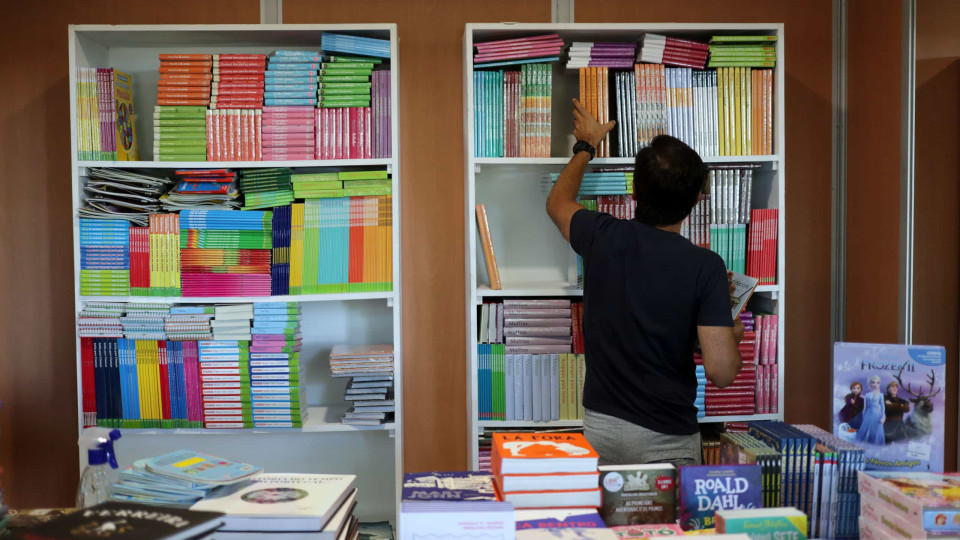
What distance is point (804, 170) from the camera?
3.42m

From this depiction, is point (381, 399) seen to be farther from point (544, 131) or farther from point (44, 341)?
point (44, 341)

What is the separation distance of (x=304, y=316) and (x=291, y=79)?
1072 millimetres

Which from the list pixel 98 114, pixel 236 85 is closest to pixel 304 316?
pixel 236 85

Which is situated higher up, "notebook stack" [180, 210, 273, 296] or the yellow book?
the yellow book

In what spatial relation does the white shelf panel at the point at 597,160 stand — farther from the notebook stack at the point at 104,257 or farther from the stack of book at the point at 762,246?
the notebook stack at the point at 104,257

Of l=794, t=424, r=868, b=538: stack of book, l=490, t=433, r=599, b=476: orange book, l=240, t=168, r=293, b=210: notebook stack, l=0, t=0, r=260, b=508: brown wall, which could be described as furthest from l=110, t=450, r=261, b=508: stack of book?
l=0, t=0, r=260, b=508: brown wall

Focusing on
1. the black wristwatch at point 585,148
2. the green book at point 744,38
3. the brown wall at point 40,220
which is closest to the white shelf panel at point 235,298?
the brown wall at point 40,220

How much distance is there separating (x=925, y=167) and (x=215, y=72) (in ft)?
9.52

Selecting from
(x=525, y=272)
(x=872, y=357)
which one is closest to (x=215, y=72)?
(x=525, y=272)

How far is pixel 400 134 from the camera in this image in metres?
3.34

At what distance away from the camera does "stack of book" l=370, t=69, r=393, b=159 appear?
3.02 meters

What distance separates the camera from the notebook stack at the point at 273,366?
298 cm

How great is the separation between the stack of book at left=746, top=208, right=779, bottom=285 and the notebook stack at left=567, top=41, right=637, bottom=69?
84 centimetres

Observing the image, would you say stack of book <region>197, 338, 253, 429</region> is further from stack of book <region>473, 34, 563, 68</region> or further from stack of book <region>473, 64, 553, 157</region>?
stack of book <region>473, 34, 563, 68</region>
